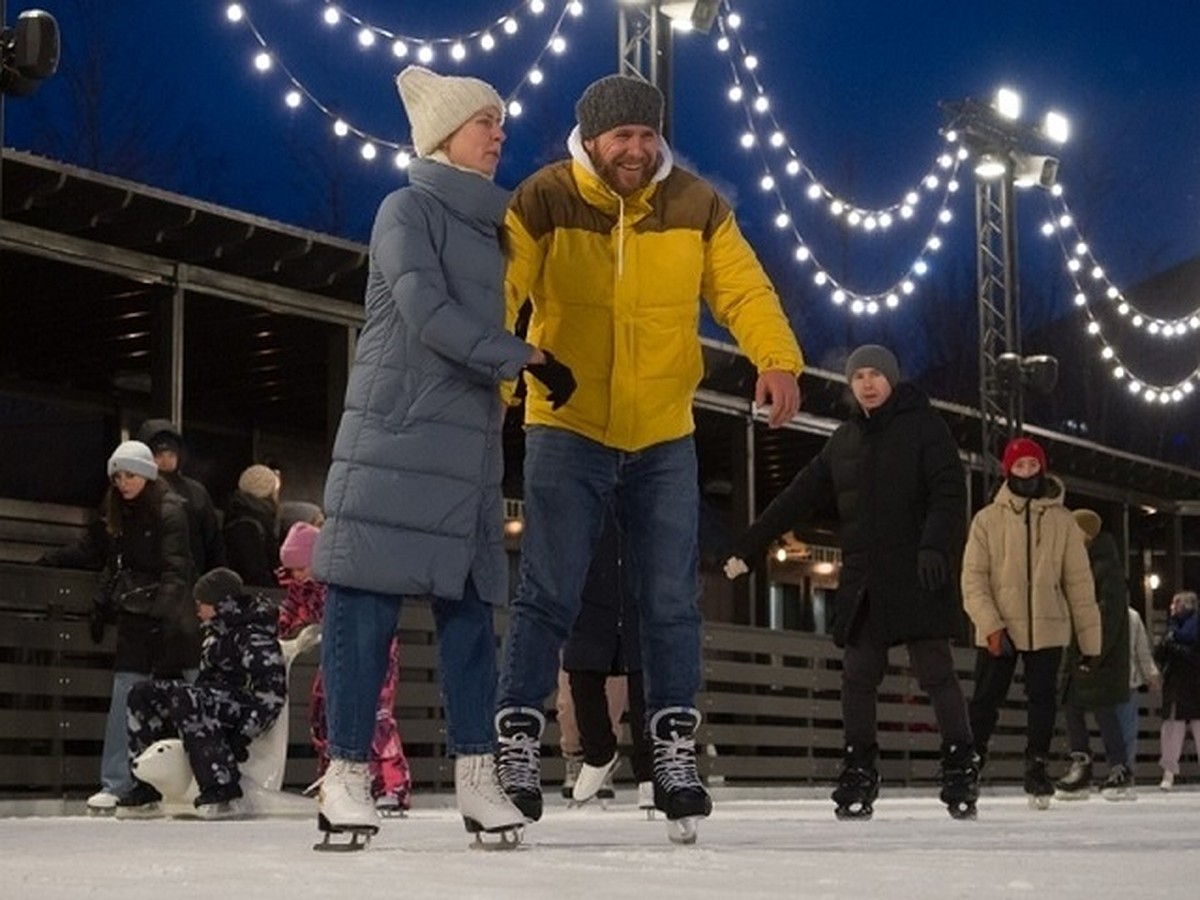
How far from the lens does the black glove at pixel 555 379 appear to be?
5.15 metres

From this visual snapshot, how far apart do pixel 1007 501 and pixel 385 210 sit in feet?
18.4

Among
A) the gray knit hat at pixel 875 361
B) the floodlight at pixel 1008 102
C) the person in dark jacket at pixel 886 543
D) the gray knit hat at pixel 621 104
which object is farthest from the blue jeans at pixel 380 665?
the floodlight at pixel 1008 102

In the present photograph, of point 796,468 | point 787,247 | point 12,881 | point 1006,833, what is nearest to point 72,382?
point 796,468

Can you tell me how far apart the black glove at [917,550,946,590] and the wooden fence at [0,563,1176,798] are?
172 inches

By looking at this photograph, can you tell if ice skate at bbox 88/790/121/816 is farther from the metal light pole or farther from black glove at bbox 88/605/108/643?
the metal light pole

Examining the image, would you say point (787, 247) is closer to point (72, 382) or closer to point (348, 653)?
point (72, 382)

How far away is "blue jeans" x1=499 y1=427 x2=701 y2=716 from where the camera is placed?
18.5ft

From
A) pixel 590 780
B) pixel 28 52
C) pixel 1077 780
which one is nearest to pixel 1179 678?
pixel 1077 780

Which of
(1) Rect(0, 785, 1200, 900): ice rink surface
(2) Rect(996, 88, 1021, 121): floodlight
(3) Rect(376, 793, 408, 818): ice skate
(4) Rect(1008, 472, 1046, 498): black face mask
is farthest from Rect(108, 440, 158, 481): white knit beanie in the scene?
(2) Rect(996, 88, 1021, 121): floodlight

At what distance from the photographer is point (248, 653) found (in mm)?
9141

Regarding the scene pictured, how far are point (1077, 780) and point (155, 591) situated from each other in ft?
17.3

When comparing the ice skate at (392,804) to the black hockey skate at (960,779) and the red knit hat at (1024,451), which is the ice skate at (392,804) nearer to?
the black hockey skate at (960,779)

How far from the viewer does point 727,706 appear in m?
15.5

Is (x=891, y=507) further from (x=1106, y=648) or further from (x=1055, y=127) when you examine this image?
(x=1055, y=127)
